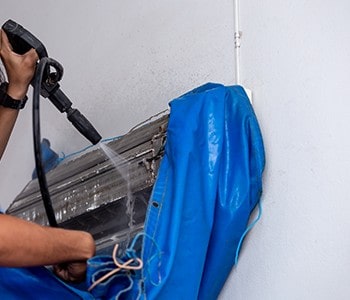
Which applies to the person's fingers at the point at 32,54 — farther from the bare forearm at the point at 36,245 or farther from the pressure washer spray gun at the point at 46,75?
the bare forearm at the point at 36,245

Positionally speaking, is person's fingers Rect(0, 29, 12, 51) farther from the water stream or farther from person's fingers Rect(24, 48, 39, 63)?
the water stream

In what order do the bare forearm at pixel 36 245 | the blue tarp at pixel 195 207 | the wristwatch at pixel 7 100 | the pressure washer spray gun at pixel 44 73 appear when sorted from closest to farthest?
the bare forearm at pixel 36 245 < the blue tarp at pixel 195 207 < the pressure washer spray gun at pixel 44 73 < the wristwatch at pixel 7 100

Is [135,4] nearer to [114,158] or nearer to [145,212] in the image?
[114,158]

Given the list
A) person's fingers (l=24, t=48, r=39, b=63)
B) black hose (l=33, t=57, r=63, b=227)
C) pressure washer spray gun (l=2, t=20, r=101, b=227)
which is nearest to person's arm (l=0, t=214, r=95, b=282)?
black hose (l=33, t=57, r=63, b=227)

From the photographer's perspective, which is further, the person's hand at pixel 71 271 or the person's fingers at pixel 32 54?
the person's fingers at pixel 32 54

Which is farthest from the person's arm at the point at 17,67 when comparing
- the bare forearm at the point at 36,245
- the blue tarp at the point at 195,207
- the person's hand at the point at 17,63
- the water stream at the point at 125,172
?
the bare forearm at the point at 36,245

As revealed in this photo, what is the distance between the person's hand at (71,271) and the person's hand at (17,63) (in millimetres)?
464

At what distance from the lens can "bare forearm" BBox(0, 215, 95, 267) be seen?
3.03 ft

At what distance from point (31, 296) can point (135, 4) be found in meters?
0.93

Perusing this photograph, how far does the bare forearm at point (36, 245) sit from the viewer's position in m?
0.92

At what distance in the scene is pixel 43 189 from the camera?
3.76ft

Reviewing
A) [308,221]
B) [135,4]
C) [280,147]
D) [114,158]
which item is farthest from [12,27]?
[308,221]

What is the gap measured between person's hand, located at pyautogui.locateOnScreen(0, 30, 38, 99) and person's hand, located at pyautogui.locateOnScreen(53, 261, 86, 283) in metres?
0.46

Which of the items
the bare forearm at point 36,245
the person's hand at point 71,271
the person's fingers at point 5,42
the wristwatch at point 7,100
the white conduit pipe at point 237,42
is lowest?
the person's hand at point 71,271
